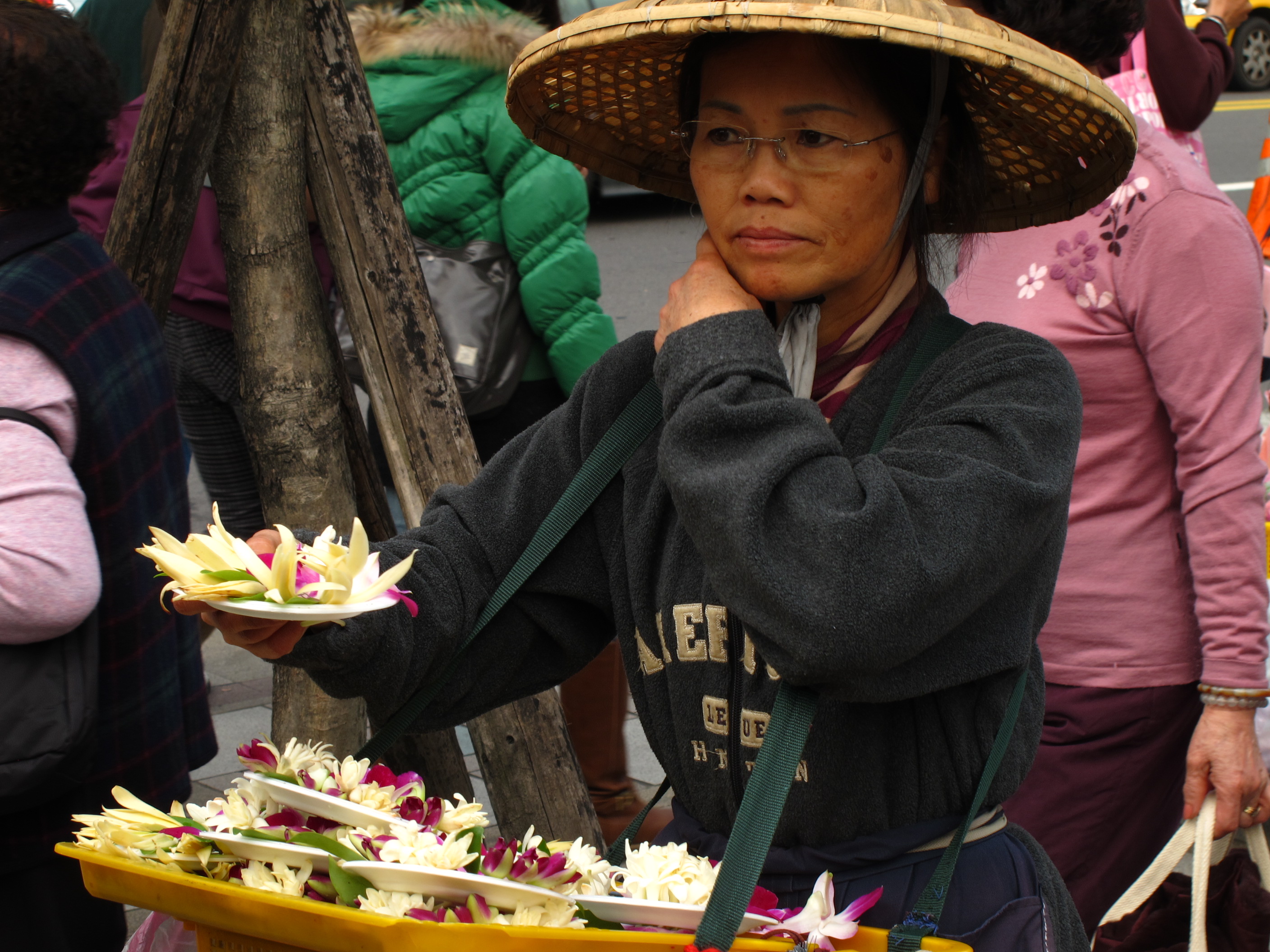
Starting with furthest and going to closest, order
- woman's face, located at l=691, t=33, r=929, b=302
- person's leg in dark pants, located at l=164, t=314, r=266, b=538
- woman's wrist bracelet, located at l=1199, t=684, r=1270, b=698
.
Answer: person's leg in dark pants, located at l=164, t=314, r=266, b=538, woman's wrist bracelet, located at l=1199, t=684, r=1270, b=698, woman's face, located at l=691, t=33, r=929, b=302

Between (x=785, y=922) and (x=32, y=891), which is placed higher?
(x=785, y=922)

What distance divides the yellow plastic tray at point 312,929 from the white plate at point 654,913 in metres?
0.03

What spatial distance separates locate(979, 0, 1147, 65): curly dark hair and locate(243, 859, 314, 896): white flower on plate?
168 centimetres

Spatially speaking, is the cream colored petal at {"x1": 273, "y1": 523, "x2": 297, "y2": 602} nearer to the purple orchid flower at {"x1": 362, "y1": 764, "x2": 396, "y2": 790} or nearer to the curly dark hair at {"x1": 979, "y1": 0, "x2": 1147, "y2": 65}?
the purple orchid flower at {"x1": 362, "y1": 764, "x2": 396, "y2": 790}

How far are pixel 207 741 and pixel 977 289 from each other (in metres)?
1.67

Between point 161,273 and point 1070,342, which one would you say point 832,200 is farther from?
point 161,273

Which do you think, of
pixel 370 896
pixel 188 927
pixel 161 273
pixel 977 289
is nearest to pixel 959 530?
pixel 370 896

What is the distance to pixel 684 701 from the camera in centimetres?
148

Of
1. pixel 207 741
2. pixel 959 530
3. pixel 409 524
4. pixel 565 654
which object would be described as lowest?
pixel 207 741

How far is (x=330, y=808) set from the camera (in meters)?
1.30

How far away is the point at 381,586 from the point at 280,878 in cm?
29

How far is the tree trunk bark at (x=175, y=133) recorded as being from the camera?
7.01ft

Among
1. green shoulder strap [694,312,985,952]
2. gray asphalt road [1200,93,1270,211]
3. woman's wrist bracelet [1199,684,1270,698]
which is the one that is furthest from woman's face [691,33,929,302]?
gray asphalt road [1200,93,1270,211]

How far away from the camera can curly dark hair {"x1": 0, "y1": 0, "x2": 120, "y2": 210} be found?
6.98 ft
